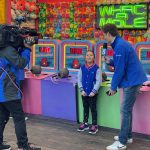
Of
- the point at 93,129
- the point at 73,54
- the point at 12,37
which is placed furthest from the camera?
the point at 73,54

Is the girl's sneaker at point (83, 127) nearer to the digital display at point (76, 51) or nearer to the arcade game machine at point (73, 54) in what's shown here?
the arcade game machine at point (73, 54)

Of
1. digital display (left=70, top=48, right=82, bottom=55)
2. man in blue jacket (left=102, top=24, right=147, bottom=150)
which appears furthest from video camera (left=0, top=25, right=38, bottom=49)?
digital display (left=70, top=48, right=82, bottom=55)

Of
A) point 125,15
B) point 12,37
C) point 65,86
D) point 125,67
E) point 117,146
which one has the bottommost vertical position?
point 117,146

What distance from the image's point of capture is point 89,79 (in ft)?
17.6

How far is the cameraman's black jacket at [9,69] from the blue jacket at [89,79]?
1.30 meters

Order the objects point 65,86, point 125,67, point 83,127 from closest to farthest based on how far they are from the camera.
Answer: point 125,67 < point 83,127 < point 65,86

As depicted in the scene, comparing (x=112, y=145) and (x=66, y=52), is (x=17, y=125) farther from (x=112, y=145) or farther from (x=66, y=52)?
(x=66, y=52)

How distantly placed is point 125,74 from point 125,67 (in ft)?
0.33

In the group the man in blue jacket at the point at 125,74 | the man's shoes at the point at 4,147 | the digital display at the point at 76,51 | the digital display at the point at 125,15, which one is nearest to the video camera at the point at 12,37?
the man in blue jacket at the point at 125,74

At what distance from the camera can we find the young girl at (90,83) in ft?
17.5

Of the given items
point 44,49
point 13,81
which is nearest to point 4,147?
point 13,81

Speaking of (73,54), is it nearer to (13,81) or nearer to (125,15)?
(13,81)

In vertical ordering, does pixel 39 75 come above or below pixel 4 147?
above

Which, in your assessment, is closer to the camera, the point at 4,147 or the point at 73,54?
the point at 4,147
